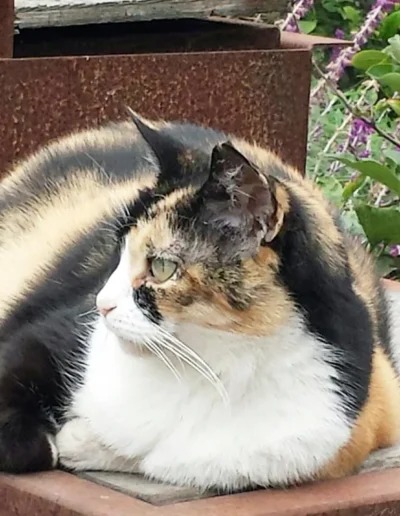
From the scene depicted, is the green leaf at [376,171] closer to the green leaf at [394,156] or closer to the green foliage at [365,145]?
the green foliage at [365,145]

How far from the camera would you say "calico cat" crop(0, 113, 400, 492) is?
154cm

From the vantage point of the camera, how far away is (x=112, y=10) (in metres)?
2.56

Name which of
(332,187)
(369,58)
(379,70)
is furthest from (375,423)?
(332,187)

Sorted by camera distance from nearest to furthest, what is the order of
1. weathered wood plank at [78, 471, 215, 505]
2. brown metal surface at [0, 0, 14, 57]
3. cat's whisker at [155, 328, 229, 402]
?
cat's whisker at [155, 328, 229, 402] → weathered wood plank at [78, 471, 215, 505] → brown metal surface at [0, 0, 14, 57]

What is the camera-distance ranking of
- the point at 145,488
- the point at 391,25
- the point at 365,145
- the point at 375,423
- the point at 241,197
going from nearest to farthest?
the point at 241,197 < the point at 145,488 < the point at 375,423 < the point at 391,25 < the point at 365,145

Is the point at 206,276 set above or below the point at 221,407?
above

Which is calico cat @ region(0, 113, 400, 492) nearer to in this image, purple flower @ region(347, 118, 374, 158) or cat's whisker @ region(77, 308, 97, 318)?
cat's whisker @ region(77, 308, 97, 318)

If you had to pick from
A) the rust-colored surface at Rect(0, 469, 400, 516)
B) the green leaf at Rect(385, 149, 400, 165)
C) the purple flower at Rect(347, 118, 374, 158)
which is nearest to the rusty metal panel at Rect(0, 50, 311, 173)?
the green leaf at Rect(385, 149, 400, 165)

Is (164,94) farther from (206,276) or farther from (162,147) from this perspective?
(206,276)

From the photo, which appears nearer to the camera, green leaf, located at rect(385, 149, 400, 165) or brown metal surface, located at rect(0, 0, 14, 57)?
brown metal surface, located at rect(0, 0, 14, 57)

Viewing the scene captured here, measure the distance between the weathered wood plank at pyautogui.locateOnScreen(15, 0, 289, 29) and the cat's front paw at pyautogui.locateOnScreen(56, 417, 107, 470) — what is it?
1.05 metres

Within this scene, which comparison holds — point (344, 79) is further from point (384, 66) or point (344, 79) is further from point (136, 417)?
point (136, 417)

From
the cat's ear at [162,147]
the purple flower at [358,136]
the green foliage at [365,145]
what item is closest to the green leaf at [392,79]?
the green foliage at [365,145]

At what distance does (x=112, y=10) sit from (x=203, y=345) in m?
1.19
